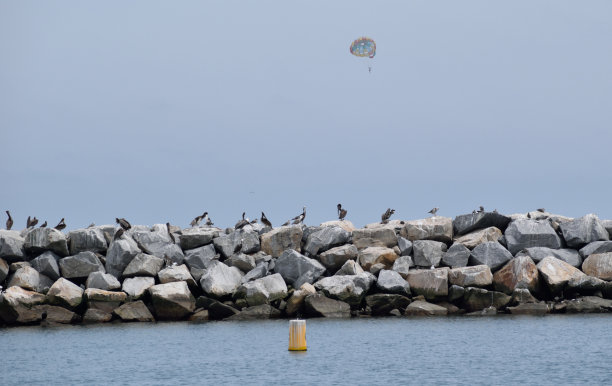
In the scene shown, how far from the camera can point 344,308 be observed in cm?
4253

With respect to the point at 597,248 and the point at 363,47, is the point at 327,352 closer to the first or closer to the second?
the point at 597,248

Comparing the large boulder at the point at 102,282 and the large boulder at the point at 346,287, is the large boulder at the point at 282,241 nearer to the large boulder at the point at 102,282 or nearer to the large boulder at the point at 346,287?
the large boulder at the point at 346,287

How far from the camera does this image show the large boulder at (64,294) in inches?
1638

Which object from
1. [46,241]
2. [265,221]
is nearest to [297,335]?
[46,241]

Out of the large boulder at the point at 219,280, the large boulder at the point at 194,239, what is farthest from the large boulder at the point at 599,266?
the large boulder at the point at 194,239

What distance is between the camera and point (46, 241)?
148ft

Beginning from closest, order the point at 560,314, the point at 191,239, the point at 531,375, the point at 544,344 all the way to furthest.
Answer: the point at 531,375, the point at 544,344, the point at 560,314, the point at 191,239

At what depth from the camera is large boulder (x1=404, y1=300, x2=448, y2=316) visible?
4250 centimetres

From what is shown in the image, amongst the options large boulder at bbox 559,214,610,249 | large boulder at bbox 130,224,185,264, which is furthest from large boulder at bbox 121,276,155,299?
large boulder at bbox 559,214,610,249

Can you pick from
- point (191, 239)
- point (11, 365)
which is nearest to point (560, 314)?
point (191, 239)

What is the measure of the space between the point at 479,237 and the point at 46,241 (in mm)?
22938

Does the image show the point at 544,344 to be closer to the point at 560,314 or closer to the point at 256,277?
the point at 560,314

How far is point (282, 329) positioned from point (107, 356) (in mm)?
9391

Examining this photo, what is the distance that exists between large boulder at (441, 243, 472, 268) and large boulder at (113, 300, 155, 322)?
15592mm
